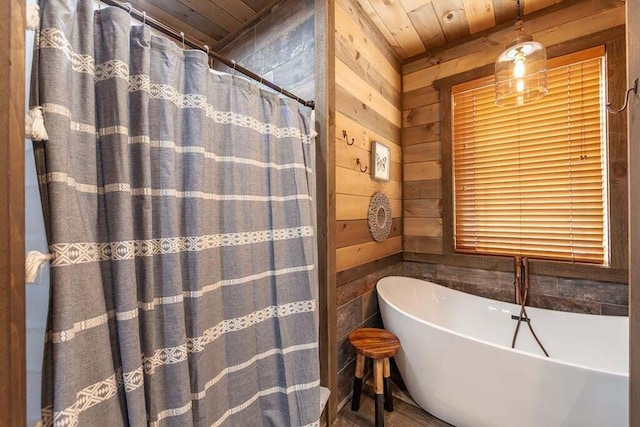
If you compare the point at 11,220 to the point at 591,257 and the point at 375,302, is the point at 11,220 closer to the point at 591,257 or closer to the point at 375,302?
the point at 375,302

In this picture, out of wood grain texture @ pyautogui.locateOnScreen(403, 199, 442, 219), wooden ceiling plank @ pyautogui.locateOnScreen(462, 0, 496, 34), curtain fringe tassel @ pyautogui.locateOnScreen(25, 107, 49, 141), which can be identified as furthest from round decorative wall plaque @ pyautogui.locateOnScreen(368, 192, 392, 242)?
curtain fringe tassel @ pyautogui.locateOnScreen(25, 107, 49, 141)

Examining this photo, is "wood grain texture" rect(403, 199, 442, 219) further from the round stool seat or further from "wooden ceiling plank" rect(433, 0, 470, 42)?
"wooden ceiling plank" rect(433, 0, 470, 42)

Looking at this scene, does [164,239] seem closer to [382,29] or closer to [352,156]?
[352,156]

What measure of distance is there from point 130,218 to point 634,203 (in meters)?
1.47

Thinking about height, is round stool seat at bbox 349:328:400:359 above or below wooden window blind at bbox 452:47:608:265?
below

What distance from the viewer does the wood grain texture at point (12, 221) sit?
1.58ft

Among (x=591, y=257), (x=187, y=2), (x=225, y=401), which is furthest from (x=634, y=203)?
(x=187, y=2)

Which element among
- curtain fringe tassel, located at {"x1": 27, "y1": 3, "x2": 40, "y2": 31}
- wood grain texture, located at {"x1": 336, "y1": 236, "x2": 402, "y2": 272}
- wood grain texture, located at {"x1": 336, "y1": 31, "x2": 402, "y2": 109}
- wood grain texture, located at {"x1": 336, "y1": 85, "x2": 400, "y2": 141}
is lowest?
wood grain texture, located at {"x1": 336, "y1": 236, "x2": 402, "y2": 272}

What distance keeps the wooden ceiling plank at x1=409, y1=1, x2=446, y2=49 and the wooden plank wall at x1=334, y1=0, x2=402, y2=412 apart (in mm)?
269

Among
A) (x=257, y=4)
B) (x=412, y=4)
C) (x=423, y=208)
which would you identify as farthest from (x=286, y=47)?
(x=423, y=208)

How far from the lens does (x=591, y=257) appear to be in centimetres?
163

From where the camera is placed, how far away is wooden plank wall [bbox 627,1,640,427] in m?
0.73

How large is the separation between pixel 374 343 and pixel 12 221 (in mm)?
1547

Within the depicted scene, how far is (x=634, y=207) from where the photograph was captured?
29.2 inches
